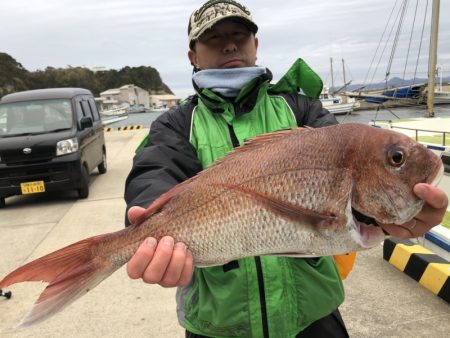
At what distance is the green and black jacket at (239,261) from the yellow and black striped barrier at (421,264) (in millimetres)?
1847

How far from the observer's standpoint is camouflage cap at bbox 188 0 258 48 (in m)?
1.99

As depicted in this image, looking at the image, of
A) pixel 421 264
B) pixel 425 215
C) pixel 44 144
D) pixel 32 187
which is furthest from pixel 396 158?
pixel 32 187

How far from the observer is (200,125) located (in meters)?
1.98

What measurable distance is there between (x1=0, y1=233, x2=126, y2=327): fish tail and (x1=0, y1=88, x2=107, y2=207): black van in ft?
20.5

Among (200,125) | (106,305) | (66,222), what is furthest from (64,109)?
(200,125)

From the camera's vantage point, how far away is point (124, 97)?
316 feet

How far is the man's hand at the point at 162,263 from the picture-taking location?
1.41m

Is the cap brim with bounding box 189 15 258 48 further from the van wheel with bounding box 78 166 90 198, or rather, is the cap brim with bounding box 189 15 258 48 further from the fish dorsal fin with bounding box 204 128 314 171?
the van wheel with bounding box 78 166 90 198

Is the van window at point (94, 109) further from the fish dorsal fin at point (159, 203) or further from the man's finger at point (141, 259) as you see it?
the man's finger at point (141, 259)

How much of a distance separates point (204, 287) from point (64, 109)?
7201 mm

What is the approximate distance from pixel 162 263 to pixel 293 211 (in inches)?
18.9

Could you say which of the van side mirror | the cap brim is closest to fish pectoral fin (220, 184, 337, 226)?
the cap brim

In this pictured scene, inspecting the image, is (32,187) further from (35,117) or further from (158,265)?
(158,265)

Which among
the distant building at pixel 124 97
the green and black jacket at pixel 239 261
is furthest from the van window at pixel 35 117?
the distant building at pixel 124 97
